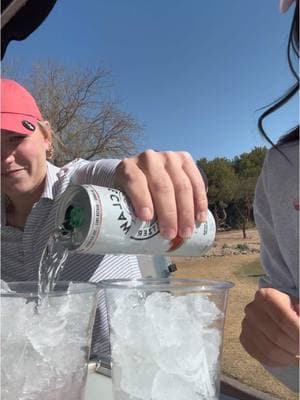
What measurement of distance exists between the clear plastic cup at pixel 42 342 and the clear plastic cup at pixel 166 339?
0.04 metres

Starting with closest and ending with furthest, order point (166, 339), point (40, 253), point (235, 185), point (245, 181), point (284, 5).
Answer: point (166, 339) < point (284, 5) < point (40, 253) < point (235, 185) < point (245, 181)

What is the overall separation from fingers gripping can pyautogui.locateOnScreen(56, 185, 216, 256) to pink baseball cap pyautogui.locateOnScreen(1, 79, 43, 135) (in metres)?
0.47

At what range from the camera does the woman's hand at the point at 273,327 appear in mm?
508

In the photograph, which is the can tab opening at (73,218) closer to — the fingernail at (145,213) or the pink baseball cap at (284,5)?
the fingernail at (145,213)

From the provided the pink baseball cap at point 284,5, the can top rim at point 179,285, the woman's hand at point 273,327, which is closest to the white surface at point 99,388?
the woman's hand at point 273,327

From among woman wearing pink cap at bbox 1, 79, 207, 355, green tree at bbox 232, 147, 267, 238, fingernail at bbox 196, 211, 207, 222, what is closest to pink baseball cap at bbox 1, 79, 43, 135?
woman wearing pink cap at bbox 1, 79, 207, 355

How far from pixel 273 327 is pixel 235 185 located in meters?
16.1

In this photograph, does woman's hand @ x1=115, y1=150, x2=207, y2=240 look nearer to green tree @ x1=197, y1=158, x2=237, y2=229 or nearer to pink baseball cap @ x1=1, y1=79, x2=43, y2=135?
pink baseball cap @ x1=1, y1=79, x2=43, y2=135

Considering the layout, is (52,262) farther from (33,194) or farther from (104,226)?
(33,194)

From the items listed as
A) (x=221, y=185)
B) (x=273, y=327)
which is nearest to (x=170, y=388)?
(x=273, y=327)

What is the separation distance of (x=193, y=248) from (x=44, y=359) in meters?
0.23

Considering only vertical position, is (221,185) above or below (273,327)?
above

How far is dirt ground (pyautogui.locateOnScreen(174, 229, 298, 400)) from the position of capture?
10.0 feet

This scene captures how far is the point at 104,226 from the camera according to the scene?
50 centimetres
